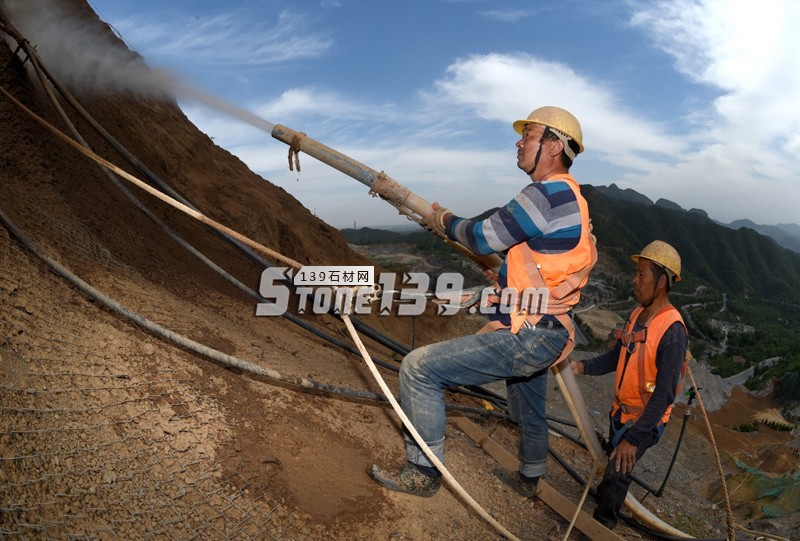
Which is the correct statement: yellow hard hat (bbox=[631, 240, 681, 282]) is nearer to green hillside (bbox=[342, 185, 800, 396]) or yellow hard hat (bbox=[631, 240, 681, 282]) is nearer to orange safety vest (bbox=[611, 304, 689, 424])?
orange safety vest (bbox=[611, 304, 689, 424])

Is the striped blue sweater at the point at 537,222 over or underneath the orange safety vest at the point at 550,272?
over

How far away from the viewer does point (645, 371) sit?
3.53m

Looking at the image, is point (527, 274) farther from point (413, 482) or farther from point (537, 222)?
Answer: point (413, 482)

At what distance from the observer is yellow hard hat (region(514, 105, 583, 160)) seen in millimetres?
2787

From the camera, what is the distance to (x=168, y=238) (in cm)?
604

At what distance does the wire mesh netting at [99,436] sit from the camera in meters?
2.19

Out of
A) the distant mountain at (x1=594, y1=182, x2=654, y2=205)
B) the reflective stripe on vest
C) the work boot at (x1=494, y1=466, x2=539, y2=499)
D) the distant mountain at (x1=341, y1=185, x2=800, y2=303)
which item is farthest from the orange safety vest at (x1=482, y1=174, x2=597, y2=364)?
the distant mountain at (x1=594, y1=182, x2=654, y2=205)

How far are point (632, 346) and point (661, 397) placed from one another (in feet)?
1.56

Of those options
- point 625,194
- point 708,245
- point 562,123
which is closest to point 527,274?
point 562,123

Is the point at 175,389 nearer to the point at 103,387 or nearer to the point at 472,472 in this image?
the point at 103,387

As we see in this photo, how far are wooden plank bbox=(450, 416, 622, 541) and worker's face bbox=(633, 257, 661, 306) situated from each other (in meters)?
1.67

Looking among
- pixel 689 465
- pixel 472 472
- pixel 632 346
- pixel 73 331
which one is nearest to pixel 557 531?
pixel 472 472

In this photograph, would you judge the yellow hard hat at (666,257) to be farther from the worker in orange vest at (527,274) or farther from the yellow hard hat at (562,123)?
the yellow hard hat at (562,123)

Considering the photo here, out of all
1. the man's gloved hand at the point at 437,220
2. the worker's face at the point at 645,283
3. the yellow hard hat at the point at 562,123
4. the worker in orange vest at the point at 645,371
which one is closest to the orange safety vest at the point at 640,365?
the worker in orange vest at the point at 645,371
